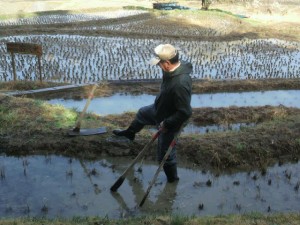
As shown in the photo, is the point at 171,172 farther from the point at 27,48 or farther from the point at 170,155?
the point at 27,48

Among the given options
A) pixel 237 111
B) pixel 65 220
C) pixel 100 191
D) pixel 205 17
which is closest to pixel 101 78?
pixel 237 111

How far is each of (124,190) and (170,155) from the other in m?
0.72

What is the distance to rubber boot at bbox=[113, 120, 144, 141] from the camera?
207 inches

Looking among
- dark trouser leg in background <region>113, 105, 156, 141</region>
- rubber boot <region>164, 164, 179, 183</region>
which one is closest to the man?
rubber boot <region>164, 164, 179, 183</region>

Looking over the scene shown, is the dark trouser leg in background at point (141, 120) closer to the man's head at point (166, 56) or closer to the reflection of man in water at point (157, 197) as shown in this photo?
the reflection of man in water at point (157, 197)

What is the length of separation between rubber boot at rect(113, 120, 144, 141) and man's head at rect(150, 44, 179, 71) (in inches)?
52.4

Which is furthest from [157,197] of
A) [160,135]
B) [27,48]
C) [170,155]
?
[27,48]

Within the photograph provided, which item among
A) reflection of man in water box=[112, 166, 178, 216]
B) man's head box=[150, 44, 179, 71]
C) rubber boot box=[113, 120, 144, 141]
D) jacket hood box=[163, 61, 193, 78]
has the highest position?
man's head box=[150, 44, 179, 71]

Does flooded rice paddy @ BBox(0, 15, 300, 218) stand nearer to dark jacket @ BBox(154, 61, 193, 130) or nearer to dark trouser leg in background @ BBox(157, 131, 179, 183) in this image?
dark trouser leg in background @ BBox(157, 131, 179, 183)

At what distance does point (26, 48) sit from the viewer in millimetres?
8984

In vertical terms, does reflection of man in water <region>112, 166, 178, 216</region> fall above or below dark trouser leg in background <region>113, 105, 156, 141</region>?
below

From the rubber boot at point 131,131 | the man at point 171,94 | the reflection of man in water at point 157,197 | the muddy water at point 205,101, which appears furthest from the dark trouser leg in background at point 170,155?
the muddy water at point 205,101

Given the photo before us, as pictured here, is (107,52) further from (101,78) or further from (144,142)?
(144,142)

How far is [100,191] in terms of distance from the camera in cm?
463
